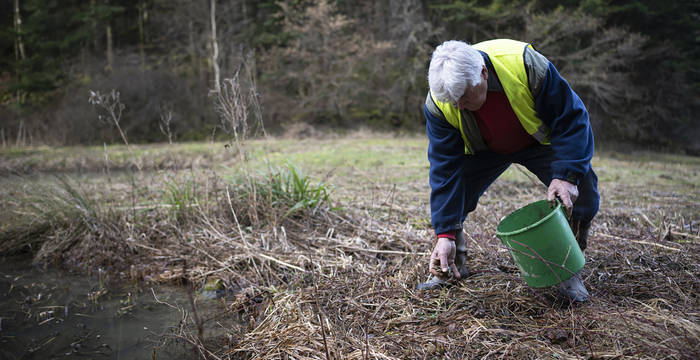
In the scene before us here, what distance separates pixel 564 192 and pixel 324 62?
17.1 meters

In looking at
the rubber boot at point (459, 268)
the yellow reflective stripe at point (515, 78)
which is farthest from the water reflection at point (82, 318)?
the yellow reflective stripe at point (515, 78)

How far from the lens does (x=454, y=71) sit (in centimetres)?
193

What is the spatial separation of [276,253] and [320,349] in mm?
1422

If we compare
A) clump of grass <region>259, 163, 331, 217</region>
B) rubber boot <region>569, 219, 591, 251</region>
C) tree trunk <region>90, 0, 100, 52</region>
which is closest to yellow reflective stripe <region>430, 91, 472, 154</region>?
rubber boot <region>569, 219, 591, 251</region>

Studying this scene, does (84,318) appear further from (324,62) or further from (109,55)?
(109,55)

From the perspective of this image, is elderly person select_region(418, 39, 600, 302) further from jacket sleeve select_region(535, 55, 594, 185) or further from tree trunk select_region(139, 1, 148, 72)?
tree trunk select_region(139, 1, 148, 72)

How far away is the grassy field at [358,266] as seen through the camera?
195 cm

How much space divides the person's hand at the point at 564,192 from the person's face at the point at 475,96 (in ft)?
1.77

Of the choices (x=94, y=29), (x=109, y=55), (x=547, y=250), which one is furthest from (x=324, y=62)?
(x=547, y=250)

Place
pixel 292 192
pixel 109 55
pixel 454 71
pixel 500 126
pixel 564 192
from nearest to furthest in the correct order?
pixel 454 71 < pixel 564 192 < pixel 500 126 < pixel 292 192 < pixel 109 55

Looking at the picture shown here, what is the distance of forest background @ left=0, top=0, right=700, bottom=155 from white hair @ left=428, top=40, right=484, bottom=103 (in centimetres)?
1407

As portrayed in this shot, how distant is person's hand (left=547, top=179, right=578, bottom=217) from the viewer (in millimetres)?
2025

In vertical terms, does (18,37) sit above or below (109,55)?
above

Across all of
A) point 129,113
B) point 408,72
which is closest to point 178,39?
point 129,113
